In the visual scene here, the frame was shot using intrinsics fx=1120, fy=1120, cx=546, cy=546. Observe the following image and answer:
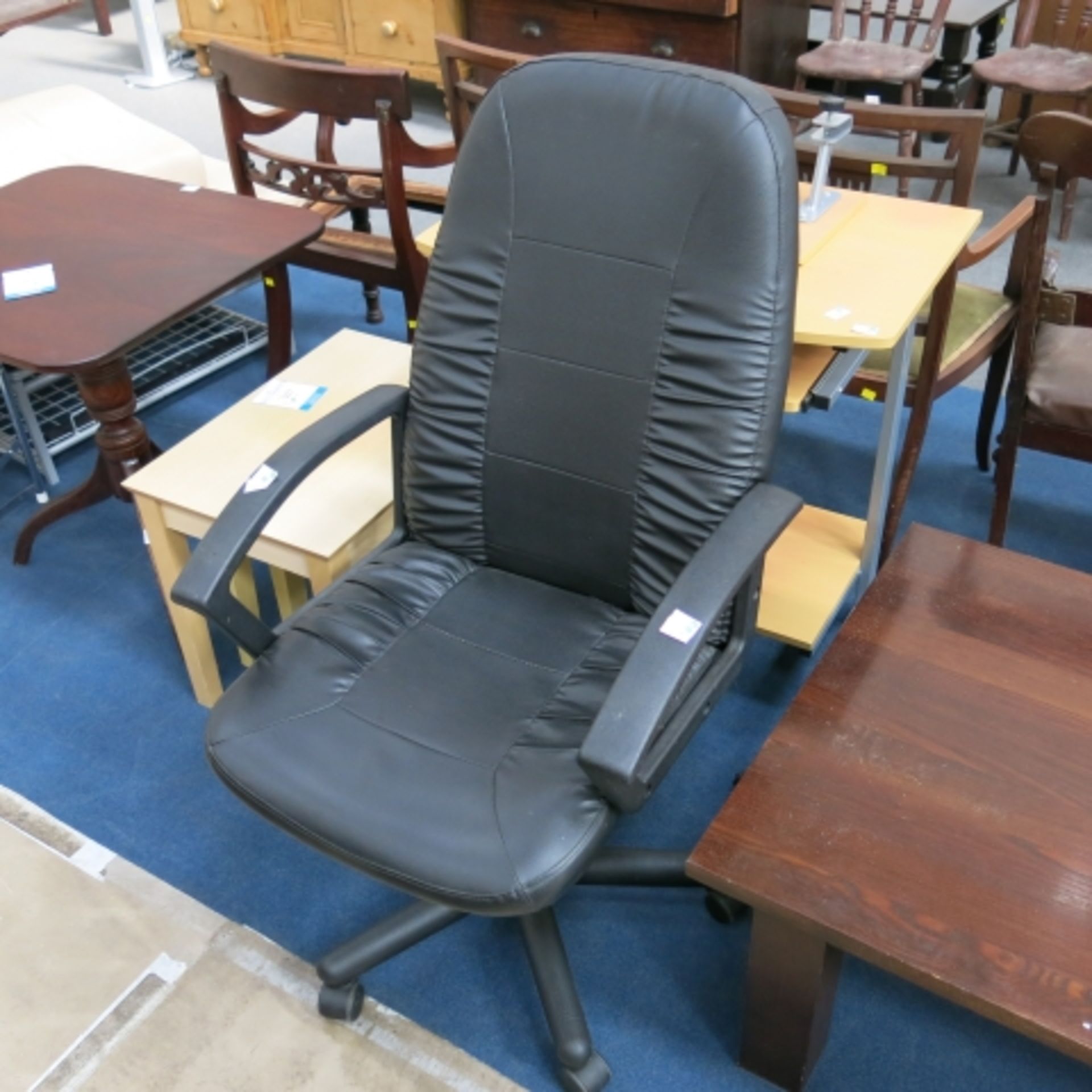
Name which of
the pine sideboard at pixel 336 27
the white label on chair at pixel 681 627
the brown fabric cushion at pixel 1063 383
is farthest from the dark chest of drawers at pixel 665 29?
the white label on chair at pixel 681 627

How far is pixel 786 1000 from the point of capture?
131cm

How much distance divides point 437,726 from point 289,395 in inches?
33.7

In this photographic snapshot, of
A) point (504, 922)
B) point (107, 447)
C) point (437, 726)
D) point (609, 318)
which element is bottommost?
point (504, 922)

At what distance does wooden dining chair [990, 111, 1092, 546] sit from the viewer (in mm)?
1808

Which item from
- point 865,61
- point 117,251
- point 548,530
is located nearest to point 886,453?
point 548,530

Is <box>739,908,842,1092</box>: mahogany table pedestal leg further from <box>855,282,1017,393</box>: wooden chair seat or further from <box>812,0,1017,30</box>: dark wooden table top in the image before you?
<box>812,0,1017,30</box>: dark wooden table top

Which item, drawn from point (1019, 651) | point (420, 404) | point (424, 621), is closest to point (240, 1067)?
point (424, 621)

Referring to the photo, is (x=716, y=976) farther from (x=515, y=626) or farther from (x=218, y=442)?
(x=218, y=442)

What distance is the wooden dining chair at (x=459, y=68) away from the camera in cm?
223

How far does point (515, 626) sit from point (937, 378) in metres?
1.01

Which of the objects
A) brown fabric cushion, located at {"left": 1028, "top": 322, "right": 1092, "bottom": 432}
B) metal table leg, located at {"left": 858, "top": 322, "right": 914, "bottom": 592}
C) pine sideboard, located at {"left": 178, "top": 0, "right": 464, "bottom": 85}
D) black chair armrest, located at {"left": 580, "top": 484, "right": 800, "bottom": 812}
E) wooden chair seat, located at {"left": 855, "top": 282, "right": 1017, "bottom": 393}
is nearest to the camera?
black chair armrest, located at {"left": 580, "top": 484, "right": 800, "bottom": 812}

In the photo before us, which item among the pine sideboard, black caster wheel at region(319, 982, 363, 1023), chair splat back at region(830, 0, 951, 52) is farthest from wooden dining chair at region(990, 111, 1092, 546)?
the pine sideboard

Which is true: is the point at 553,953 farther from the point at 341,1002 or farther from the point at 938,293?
the point at 938,293

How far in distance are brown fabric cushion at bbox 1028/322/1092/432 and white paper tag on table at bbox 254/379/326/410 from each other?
1252 mm
